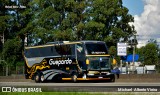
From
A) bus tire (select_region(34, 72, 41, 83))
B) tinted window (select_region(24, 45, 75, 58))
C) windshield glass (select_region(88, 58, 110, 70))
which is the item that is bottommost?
bus tire (select_region(34, 72, 41, 83))

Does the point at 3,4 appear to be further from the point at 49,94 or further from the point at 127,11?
the point at 49,94

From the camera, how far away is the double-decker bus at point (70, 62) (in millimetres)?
42125

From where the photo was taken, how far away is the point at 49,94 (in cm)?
1870

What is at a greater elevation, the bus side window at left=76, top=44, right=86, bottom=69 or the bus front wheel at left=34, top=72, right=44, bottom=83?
the bus side window at left=76, top=44, right=86, bottom=69

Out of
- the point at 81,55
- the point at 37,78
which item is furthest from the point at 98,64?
the point at 37,78

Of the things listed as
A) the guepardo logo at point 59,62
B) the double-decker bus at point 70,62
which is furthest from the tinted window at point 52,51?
the guepardo logo at point 59,62

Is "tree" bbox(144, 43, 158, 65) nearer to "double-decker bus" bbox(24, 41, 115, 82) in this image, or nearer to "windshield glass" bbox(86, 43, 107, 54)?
"double-decker bus" bbox(24, 41, 115, 82)

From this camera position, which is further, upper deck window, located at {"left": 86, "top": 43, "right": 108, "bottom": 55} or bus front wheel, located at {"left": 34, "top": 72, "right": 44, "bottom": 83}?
bus front wheel, located at {"left": 34, "top": 72, "right": 44, "bottom": 83}

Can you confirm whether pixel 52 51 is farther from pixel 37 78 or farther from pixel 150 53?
pixel 150 53

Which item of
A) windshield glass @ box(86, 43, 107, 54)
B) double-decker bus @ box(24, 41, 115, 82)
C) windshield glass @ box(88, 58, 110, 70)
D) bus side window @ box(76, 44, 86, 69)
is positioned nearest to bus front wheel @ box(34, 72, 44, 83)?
double-decker bus @ box(24, 41, 115, 82)

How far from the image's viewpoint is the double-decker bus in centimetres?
4212

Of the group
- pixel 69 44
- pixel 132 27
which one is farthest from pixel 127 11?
pixel 69 44

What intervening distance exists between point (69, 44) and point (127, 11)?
29.6 meters

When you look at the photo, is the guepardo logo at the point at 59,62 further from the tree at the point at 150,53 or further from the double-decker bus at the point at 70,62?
the tree at the point at 150,53
